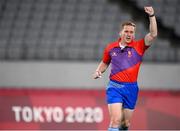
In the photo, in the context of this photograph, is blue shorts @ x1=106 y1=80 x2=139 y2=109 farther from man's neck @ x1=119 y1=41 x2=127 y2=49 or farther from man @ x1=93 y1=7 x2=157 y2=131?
man's neck @ x1=119 y1=41 x2=127 y2=49

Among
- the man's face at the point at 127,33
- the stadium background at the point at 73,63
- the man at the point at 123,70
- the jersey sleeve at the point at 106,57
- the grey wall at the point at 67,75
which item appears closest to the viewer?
the man's face at the point at 127,33

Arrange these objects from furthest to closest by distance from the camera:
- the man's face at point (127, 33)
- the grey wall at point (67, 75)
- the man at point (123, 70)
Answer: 1. the grey wall at point (67, 75)
2. the man at point (123, 70)
3. the man's face at point (127, 33)

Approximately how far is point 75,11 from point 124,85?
4.92m

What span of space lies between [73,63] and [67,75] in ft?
0.72

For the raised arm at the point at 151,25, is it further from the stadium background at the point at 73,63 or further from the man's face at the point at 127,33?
the stadium background at the point at 73,63

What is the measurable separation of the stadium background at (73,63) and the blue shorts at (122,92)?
201cm

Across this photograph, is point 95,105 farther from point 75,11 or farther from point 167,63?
point 75,11

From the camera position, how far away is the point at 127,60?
6.80m

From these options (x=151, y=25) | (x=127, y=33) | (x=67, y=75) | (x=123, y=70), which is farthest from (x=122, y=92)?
(x=67, y=75)

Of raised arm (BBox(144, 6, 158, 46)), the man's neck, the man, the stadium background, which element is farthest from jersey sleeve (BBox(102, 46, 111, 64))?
the stadium background

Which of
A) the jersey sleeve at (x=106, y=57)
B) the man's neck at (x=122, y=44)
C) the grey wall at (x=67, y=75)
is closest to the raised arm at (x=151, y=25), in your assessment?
the man's neck at (x=122, y=44)

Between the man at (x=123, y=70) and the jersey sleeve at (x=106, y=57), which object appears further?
the jersey sleeve at (x=106, y=57)

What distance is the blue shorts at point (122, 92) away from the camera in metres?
6.82

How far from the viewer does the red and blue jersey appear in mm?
6804
